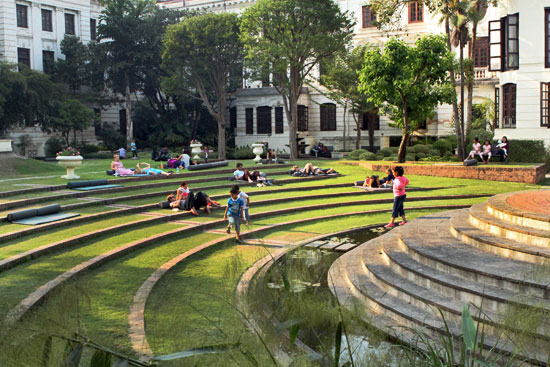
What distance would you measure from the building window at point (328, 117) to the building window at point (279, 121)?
3.24 metres

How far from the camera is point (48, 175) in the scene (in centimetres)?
2400

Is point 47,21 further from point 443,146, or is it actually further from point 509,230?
point 509,230

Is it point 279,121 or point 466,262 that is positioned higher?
→ point 279,121

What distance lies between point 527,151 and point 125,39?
101ft

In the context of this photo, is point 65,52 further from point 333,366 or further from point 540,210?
point 333,366

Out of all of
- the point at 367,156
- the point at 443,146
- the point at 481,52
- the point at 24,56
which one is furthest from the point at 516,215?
the point at 24,56

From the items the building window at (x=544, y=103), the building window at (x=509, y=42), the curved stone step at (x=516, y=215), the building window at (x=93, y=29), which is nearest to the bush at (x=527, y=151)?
the building window at (x=544, y=103)

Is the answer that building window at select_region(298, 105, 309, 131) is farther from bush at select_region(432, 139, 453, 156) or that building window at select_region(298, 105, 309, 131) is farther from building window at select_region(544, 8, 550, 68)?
building window at select_region(544, 8, 550, 68)

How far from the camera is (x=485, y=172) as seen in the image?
80.7 feet

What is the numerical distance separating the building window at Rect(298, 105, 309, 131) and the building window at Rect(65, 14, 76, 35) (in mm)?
20091

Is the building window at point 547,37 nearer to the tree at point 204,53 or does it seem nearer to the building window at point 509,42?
the building window at point 509,42

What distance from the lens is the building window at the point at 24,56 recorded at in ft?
146

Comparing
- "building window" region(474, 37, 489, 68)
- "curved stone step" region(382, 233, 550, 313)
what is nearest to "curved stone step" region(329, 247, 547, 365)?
"curved stone step" region(382, 233, 550, 313)

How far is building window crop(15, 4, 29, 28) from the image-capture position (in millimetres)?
44497
